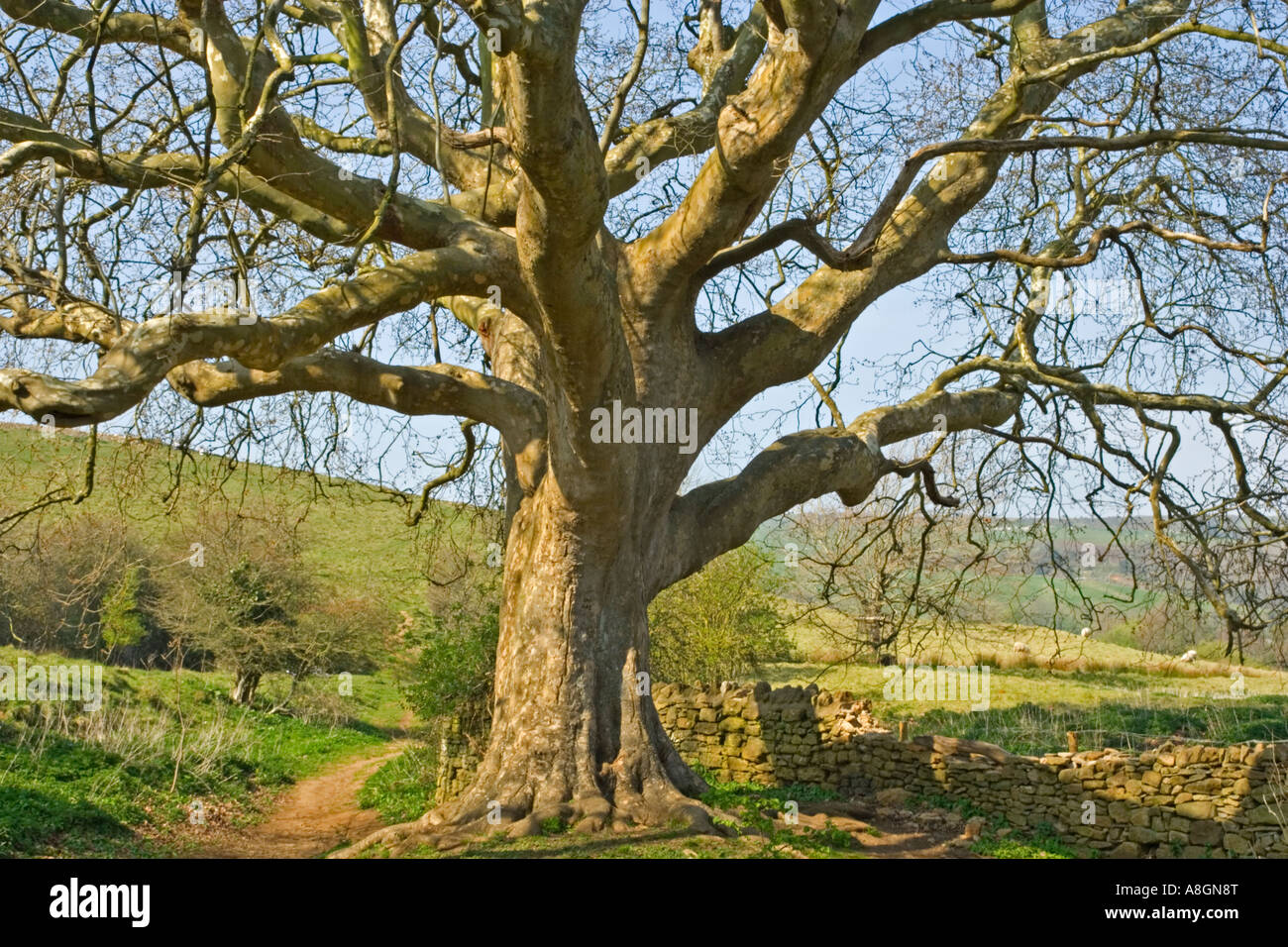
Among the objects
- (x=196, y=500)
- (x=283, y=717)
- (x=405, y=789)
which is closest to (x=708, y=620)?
(x=405, y=789)

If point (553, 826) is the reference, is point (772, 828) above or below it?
below

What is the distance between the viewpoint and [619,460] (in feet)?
23.6

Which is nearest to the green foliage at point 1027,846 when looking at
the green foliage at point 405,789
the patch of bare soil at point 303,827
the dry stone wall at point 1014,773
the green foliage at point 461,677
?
the dry stone wall at point 1014,773

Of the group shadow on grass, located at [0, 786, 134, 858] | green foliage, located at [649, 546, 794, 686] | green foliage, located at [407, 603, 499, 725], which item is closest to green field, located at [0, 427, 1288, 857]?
shadow on grass, located at [0, 786, 134, 858]

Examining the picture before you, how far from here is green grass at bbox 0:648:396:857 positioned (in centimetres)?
868

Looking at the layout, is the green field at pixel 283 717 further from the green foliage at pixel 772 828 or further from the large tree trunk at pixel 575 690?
the large tree trunk at pixel 575 690

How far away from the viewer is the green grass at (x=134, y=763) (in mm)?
8680

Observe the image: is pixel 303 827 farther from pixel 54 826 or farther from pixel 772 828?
pixel 772 828

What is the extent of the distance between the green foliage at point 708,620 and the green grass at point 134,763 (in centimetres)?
588

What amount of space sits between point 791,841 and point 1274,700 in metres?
12.6

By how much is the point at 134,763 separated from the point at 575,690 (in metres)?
6.13

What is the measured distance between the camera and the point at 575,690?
7754mm

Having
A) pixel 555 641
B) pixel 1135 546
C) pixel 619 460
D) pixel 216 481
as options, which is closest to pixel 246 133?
pixel 619 460

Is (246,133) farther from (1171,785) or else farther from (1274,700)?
(1274,700)
